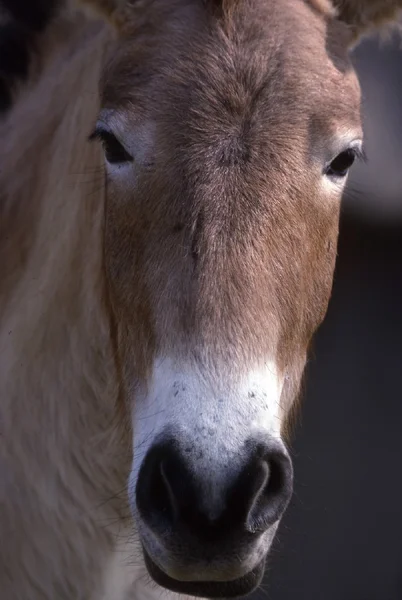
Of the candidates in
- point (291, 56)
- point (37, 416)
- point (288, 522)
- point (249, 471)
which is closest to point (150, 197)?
point (291, 56)

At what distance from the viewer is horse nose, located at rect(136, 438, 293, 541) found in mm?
1769

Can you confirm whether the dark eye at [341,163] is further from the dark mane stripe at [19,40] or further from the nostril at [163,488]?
the dark mane stripe at [19,40]

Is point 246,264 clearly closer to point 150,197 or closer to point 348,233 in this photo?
point 150,197

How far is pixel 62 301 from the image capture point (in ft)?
9.04

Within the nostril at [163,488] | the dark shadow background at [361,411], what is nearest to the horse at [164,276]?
the nostril at [163,488]

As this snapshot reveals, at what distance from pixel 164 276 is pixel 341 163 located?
1.94 ft

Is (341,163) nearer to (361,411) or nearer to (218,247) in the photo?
(218,247)

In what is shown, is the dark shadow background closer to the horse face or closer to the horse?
the horse

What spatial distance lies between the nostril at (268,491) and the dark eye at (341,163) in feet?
2.57

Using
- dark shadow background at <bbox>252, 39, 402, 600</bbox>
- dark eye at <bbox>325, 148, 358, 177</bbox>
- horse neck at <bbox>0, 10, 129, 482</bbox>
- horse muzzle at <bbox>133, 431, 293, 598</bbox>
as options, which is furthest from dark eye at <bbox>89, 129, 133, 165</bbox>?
dark shadow background at <bbox>252, 39, 402, 600</bbox>

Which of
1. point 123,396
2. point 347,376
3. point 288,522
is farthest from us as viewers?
point 347,376

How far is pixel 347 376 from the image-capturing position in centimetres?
624

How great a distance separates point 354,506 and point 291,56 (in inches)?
165

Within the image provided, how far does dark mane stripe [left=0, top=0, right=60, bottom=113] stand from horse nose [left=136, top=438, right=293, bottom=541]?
1.80 metres
